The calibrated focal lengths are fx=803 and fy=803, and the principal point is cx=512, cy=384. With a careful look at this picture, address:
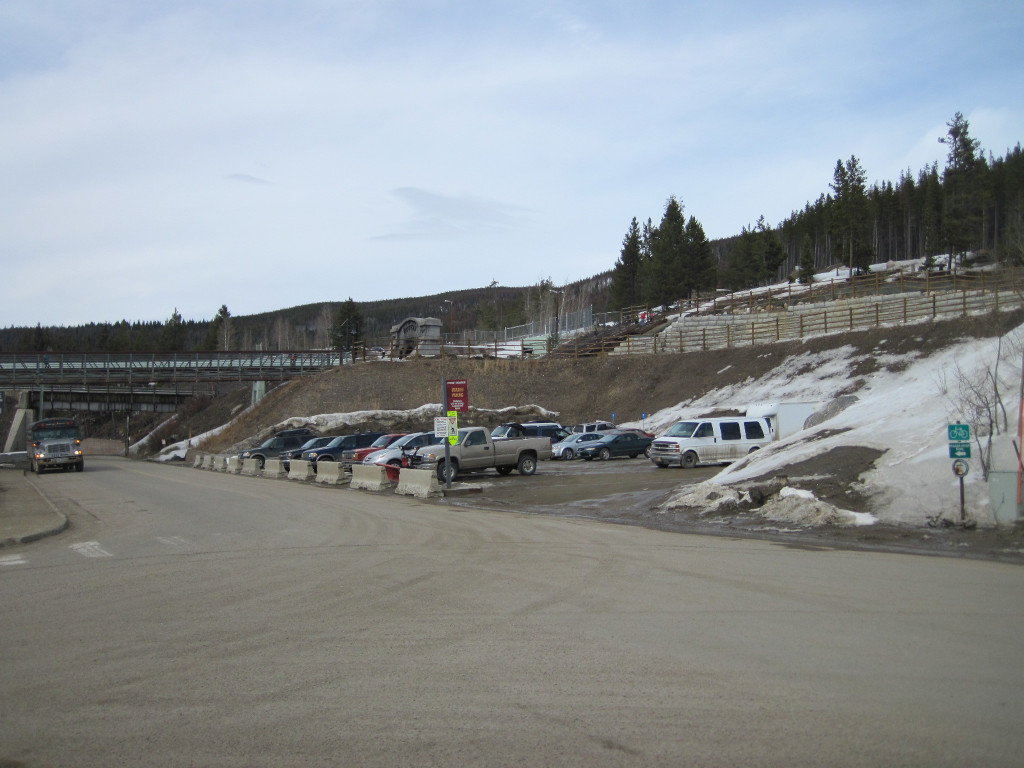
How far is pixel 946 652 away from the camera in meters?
6.79

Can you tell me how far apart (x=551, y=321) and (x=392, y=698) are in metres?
87.2

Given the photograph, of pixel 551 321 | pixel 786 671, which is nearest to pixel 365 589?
pixel 786 671

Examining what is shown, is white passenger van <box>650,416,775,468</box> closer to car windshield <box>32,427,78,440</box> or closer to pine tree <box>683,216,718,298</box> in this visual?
car windshield <box>32,427,78,440</box>

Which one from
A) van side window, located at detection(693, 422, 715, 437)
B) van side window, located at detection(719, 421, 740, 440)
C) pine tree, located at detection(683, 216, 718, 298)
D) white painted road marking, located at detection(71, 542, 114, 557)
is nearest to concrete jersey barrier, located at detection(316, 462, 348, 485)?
van side window, located at detection(693, 422, 715, 437)

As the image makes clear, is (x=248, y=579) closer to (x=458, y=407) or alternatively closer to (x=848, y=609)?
(x=848, y=609)

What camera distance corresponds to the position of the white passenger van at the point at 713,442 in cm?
3008

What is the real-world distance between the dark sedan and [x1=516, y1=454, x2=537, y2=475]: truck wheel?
291 inches

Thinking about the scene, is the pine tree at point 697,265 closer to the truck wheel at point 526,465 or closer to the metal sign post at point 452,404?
the truck wheel at point 526,465

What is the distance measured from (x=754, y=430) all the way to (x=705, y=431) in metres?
1.92

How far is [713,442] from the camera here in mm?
30422

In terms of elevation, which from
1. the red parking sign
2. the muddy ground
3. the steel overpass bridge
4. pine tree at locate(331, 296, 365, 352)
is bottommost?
the muddy ground

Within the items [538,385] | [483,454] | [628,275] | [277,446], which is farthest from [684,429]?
[628,275]

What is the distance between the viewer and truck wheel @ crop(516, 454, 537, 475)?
31366mm

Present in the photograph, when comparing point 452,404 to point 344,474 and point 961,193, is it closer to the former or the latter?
point 344,474
